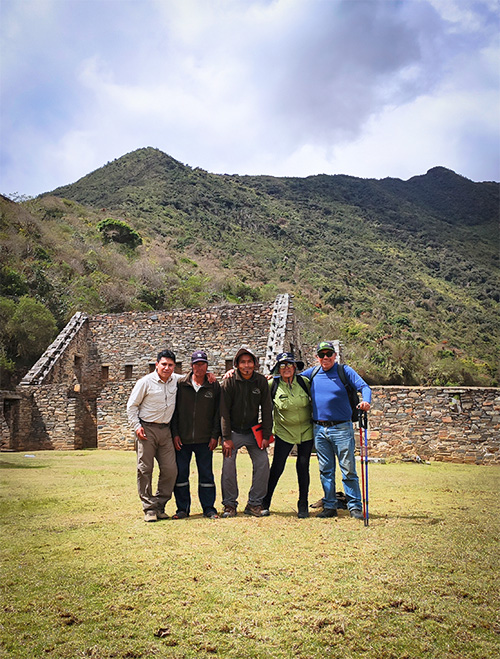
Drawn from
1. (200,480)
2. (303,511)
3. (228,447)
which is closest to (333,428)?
(303,511)

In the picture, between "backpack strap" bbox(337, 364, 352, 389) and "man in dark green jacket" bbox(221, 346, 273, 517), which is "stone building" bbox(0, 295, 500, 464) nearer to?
"backpack strap" bbox(337, 364, 352, 389)

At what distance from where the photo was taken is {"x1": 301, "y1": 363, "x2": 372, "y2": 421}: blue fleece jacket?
5.03m

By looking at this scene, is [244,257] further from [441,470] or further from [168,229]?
[441,470]

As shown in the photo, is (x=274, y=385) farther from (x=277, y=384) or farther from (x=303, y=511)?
(x=303, y=511)

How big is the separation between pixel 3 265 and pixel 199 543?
65.5 feet

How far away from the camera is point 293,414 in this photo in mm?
5168

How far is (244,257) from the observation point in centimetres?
5281

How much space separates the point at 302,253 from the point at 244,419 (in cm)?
5744

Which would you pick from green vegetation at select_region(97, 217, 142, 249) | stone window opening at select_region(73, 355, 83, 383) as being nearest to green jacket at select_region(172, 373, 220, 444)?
stone window opening at select_region(73, 355, 83, 383)

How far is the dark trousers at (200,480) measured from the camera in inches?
201

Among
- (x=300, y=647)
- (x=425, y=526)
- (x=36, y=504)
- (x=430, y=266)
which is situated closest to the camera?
(x=300, y=647)

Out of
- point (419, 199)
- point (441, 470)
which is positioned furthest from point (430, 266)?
point (441, 470)

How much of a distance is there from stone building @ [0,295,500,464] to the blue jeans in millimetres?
6845

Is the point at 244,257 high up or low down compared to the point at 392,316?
up
